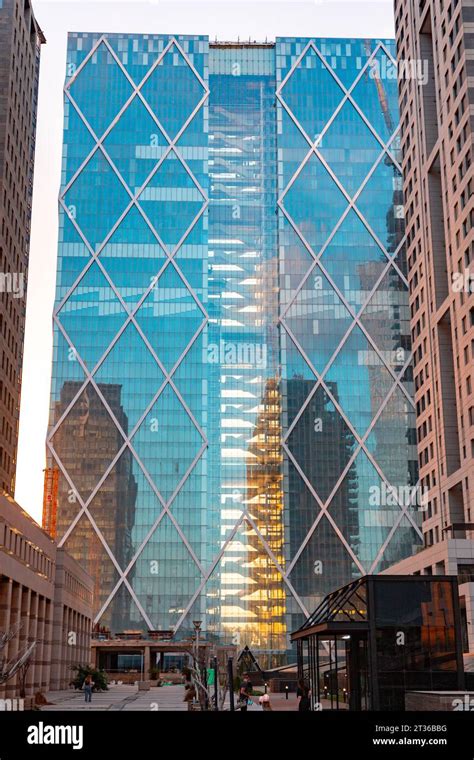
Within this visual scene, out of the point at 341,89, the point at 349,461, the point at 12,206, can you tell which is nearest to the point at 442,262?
the point at 12,206

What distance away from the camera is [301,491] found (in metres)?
122

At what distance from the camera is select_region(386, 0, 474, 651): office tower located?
204 ft

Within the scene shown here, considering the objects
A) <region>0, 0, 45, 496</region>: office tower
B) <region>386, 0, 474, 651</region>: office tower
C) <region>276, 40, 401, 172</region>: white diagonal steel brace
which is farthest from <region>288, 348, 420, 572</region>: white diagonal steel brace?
<region>0, 0, 45, 496</region>: office tower

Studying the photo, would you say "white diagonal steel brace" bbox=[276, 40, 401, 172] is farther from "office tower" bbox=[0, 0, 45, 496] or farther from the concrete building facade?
the concrete building facade

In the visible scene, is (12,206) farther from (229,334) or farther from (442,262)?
(229,334)

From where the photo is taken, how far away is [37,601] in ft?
189

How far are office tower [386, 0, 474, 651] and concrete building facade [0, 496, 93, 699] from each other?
1048 inches

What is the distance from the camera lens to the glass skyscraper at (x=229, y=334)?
120 metres

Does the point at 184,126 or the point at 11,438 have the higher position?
the point at 184,126

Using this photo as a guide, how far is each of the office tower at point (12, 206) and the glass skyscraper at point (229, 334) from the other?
3535 centimetres

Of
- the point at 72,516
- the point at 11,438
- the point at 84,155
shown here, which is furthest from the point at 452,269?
the point at 84,155
